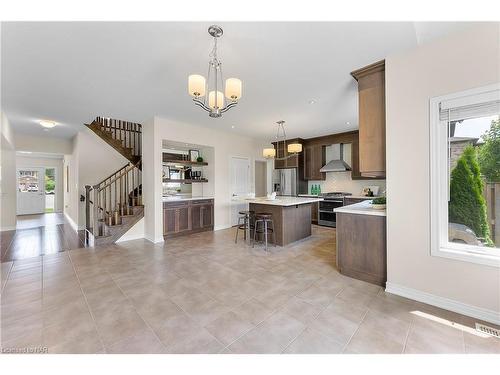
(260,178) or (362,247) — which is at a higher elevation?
(260,178)

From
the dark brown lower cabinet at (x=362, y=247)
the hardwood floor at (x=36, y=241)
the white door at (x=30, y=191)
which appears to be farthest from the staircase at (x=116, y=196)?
the white door at (x=30, y=191)

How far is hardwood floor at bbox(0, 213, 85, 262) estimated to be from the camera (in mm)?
3834

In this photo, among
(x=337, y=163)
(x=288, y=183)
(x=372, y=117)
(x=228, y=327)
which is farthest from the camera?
(x=288, y=183)

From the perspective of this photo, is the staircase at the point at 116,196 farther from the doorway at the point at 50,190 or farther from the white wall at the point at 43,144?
the doorway at the point at 50,190

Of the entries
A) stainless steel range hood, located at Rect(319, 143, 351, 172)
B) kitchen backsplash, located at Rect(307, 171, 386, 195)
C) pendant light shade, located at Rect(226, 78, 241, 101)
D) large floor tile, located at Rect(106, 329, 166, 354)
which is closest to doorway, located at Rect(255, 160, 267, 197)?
kitchen backsplash, located at Rect(307, 171, 386, 195)

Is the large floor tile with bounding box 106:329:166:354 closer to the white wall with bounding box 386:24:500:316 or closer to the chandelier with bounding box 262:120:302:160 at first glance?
the white wall with bounding box 386:24:500:316

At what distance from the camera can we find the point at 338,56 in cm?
238

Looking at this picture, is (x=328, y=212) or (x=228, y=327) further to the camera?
(x=328, y=212)

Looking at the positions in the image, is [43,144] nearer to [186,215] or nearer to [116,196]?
[116,196]

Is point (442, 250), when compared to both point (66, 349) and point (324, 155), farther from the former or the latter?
point (324, 155)

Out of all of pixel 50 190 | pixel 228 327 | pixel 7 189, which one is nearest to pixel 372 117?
pixel 228 327

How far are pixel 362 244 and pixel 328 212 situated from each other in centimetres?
332

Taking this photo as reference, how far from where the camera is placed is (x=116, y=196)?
18.9 feet

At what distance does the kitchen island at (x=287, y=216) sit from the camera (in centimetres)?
413
